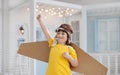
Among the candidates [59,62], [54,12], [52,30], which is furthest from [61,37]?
[52,30]

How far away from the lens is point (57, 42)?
92.3 inches

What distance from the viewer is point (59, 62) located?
2.19 m

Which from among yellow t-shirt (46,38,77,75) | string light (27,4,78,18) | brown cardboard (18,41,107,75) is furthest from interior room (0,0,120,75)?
yellow t-shirt (46,38,77,75)

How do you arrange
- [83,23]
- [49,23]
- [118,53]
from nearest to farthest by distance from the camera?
[83,23]
[118,53]
[49,23]

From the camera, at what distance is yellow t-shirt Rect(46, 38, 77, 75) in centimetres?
218

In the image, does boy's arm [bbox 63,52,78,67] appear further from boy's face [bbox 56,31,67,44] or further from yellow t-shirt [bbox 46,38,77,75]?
boy's face [bbox 56,31,67,44]

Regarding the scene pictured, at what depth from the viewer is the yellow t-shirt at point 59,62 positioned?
7.14ft

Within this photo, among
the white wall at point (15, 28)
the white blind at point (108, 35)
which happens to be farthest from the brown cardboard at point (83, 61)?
the white blind at point (108, 35)

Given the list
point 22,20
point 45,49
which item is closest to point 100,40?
point 22,20

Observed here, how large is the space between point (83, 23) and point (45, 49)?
4.64 metres

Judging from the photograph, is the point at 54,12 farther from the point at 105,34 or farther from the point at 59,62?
the point at 59,62

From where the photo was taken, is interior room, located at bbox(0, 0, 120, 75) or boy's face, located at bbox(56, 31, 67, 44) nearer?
boy's face, located at bbox(56, 31, 67, 44)

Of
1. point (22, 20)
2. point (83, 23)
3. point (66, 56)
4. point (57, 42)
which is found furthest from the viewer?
point (22, 20)

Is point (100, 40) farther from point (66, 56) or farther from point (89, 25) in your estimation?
point (66, 56)
